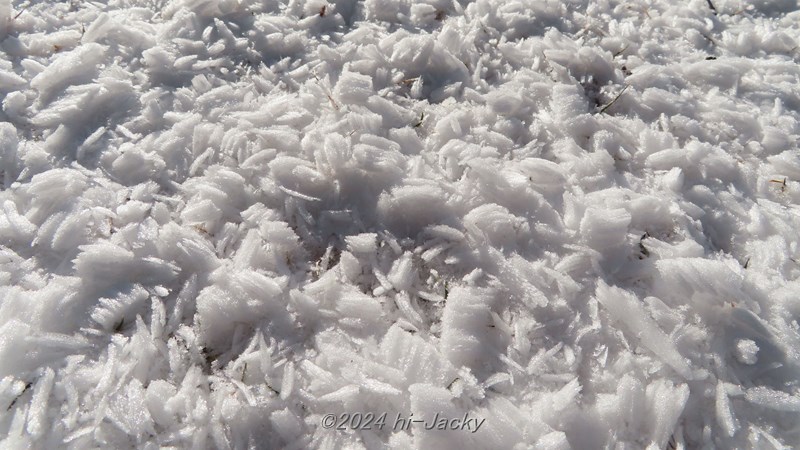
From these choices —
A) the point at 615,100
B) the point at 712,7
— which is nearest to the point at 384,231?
the point at 615,100

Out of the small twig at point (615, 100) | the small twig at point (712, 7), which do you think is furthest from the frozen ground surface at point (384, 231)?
the small twig at point (712, 7)

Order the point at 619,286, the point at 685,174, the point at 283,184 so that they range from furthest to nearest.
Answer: the point at 685,174, the point at 283,184, the point at 619,286

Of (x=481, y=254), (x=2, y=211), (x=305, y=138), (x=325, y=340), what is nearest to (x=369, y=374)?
(x=325, y=340)

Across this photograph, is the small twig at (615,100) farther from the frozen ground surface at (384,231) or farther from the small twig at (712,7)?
the small twig at (712,7)

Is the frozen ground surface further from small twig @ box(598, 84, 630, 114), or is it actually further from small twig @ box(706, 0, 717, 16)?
small twig @ box(706, 0, 717, 16)

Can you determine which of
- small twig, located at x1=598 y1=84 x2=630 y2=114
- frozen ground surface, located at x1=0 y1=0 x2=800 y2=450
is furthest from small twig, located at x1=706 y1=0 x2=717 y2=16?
small twig, located at x1=598 y1=84 x2=630 y2=114

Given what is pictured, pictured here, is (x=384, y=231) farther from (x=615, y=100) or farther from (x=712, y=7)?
(x=712, y=7)

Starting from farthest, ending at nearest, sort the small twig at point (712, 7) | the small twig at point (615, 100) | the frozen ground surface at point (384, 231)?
the small twig at point (712, 7) < the small twig at point (615, 100) < the frozen ground surface at point (384, 231)

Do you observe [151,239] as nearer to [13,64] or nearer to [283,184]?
[283,184]

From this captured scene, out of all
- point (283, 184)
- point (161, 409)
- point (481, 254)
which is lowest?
point (161, 409)
